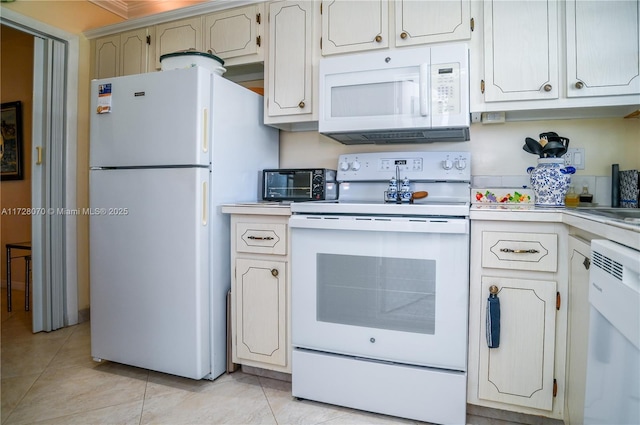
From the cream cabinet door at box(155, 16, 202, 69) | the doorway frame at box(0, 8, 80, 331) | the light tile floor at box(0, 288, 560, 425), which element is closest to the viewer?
the light tile floor at box(0, 288, 560, 425)

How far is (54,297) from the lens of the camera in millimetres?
2682

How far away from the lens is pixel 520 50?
1.80 metres

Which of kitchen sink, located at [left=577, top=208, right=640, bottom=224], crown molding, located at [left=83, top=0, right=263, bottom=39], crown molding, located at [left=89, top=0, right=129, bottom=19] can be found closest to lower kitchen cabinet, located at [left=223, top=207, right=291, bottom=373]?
kitchen sink, located at [left=577, top=208, right=640, bottom=224]

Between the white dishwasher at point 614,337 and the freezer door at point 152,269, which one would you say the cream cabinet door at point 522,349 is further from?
the freezer door at point 152,269

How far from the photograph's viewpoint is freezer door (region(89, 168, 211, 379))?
187cm

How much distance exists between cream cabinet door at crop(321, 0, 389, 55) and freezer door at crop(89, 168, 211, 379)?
1006 mm

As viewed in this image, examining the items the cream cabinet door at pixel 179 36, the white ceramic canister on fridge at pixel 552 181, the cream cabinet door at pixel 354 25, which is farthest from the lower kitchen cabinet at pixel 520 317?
the cream cabinet door at pixel 179 36

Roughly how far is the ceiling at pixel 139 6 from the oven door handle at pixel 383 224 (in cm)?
231

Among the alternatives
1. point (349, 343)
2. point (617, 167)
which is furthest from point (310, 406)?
point (617, 167)

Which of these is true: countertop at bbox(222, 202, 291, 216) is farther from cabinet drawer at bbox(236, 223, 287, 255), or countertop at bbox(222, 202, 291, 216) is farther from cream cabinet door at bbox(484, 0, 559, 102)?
cream cabinet door at bbox(484, 0, 559, 102)

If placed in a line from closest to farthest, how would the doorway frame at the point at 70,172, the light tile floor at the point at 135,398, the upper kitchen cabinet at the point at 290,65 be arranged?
1. the light tile floor at the point at 135,398
2. the upper kitchen cabinet at the point at 290,65
3. the doorway frame at the point at 70,172

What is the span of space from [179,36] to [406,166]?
171 centimetres

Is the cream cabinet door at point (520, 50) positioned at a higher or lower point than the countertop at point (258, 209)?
higher

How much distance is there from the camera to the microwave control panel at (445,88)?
178 centimetres
